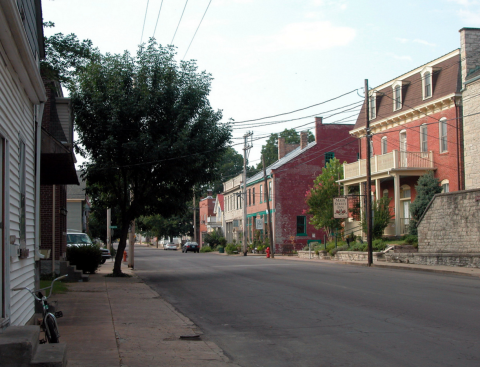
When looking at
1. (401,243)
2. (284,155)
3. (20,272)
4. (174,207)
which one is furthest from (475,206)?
(284,155)

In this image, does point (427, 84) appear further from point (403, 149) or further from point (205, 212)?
point (205, 212)

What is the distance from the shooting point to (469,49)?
28.8m

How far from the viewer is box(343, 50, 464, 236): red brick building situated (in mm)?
29516

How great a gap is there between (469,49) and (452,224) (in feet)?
34.2

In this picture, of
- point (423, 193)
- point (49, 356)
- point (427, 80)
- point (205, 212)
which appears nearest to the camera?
point (49, 356)

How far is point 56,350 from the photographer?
6086mm

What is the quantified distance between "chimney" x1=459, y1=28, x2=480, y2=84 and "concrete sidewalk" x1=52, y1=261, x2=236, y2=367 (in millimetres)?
22036

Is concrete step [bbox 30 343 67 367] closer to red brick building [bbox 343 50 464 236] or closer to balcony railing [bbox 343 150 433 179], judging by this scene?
red brick building [bbox 343 50 464 236]

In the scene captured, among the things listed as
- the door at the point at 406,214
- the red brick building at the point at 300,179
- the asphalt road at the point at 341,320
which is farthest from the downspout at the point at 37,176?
the red brick building at the point at 300,179

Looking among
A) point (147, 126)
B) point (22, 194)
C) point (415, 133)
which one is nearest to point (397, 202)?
point (415, 133)

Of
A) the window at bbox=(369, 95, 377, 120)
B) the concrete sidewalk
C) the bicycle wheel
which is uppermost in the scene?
the window at bbox=(369, 95, 377, 120)

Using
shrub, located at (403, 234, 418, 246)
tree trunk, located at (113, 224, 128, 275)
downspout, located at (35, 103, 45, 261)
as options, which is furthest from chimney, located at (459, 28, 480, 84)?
downspout, located at (35, 103, 45, 261)

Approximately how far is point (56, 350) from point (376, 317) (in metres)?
6.18

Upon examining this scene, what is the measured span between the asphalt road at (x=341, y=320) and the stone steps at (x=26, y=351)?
238cm
